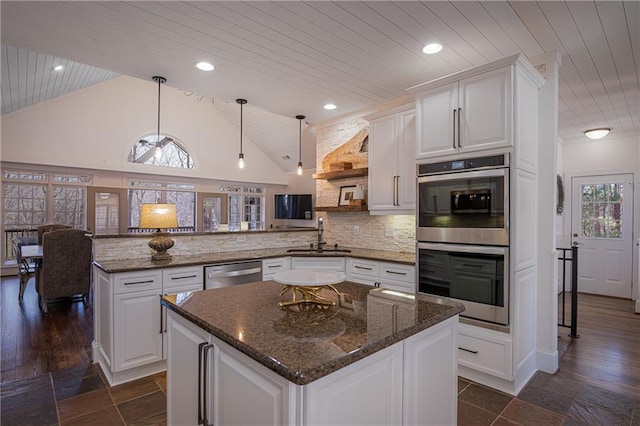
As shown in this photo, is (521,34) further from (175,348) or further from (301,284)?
(175,348)

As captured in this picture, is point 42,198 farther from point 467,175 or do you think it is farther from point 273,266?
point 467,175

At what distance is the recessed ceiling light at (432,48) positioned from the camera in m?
2.67


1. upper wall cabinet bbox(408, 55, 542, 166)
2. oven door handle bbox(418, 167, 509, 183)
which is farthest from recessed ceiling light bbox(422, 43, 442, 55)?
oven door handle bbox(418, 167, 509, 183)

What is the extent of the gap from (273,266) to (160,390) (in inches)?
59.5

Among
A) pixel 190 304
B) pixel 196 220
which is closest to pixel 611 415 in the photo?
pixel 190 304

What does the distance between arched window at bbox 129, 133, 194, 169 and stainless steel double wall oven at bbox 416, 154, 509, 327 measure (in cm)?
707

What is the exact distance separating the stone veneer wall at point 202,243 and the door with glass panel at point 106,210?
5.41 metres

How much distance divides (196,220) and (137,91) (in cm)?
346

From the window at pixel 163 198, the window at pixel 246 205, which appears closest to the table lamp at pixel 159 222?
the window at pixel 163 198


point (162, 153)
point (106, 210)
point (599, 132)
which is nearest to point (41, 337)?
point (106, 210)

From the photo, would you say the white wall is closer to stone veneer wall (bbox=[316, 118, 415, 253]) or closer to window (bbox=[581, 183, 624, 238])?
stone veneer wall (bbox=[316, 118, 415, 253])

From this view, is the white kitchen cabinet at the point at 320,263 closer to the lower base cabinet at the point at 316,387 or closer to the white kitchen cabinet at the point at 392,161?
the white kitchen cabinet at the point at 392,161

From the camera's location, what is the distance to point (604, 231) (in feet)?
17.9

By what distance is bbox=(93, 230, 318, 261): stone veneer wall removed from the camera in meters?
3.16
